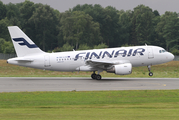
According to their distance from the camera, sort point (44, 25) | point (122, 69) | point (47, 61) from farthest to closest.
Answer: point (44, 25), point (47, 61), point (122, 69)

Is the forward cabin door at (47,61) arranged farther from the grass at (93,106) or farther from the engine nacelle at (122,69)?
the grass at (93,106)

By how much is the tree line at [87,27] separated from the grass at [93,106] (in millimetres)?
97893

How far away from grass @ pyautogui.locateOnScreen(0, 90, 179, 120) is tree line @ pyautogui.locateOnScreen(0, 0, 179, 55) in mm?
97893

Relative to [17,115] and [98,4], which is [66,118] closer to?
[17,115]

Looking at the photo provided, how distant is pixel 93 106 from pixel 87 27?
363ft

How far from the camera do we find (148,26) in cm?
13975

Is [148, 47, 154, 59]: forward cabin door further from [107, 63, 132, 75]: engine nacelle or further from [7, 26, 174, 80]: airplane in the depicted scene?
[107, 63, 132, 75]: engine nacelle

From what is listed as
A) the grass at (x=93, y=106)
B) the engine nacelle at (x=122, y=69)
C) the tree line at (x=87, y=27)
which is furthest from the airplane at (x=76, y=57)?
the tree line at (x=87, y=27)

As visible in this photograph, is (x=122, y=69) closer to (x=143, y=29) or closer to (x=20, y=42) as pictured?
(x=20, y=42)

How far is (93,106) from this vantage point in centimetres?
1758

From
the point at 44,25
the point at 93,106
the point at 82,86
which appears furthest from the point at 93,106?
the point at 44,25

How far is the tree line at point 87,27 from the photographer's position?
126562 millimetres

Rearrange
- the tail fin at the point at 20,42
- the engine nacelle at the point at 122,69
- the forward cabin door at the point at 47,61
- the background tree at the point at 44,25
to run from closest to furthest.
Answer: the engine nacelle at the point at 122,69 → the tail fin at the point at 20,42 → the forward cabin door at the point at 47,61 → the background tree at the point at 44,25

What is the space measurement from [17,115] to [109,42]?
13071 cm
